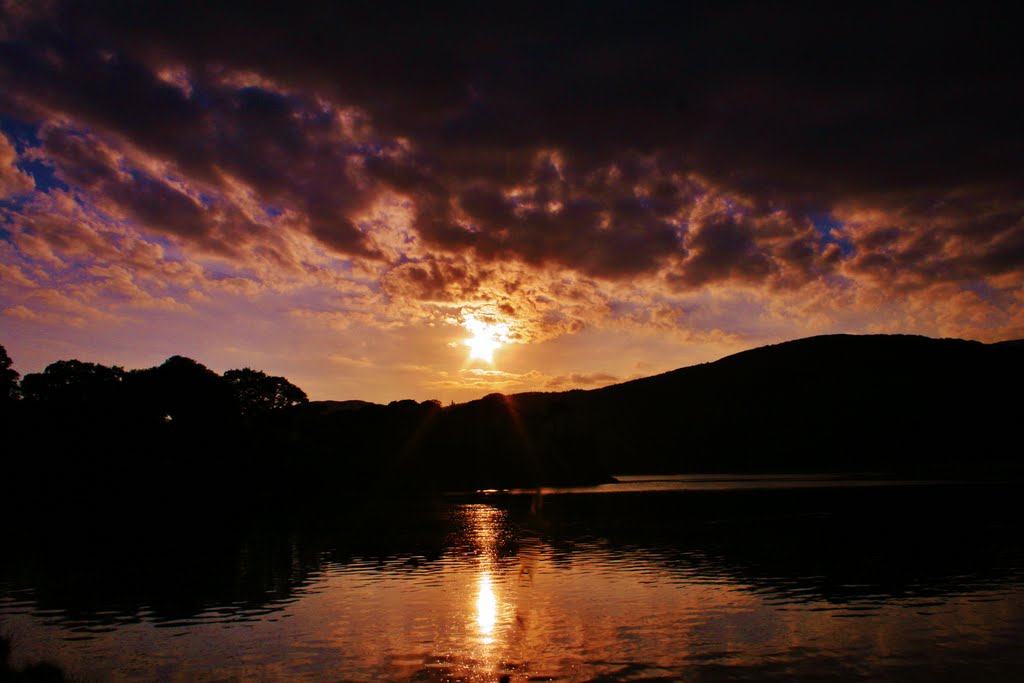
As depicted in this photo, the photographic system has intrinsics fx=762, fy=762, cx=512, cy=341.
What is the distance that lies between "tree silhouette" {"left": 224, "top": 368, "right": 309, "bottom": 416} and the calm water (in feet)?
326

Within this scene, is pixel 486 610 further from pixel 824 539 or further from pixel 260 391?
pixel 260 391

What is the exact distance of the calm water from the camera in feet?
92.6

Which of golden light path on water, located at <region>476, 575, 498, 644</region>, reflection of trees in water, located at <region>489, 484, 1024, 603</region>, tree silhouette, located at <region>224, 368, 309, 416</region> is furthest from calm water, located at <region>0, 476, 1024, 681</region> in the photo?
tree silhouette, located at <region>224, 368, 309, 416</region>

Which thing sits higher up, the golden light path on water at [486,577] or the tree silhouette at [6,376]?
the tree silhouette at [6,376]

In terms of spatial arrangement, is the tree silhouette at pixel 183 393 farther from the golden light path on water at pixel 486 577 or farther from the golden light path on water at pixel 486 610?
the golden light path on water at pixel 486 610

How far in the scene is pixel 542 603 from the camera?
40625 millimetres

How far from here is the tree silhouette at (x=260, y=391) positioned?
17788cm

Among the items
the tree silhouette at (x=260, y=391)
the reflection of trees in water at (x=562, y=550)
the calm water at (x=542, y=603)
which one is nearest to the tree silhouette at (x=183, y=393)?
the tree silhouette at (x=260, y=391)

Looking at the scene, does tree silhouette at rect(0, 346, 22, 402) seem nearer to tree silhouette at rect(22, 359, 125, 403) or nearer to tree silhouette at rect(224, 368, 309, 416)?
tree silhouette at rect(22, 359, 125, 403)

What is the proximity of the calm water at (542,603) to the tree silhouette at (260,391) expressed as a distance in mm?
99390

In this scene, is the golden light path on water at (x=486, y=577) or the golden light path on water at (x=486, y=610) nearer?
the golden light path on water at (x=486, y=610)

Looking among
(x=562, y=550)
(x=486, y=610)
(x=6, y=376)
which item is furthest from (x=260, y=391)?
(x=486, y=610)

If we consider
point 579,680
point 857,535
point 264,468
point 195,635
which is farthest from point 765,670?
point 264,468

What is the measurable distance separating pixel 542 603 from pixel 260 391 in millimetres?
151770
